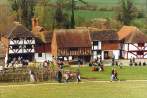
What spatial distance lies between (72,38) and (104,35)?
6.28m

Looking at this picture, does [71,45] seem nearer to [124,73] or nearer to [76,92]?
[124,73]

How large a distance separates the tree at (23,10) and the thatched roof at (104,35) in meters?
20.4

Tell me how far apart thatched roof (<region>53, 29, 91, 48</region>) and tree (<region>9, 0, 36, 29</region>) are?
19.6 m

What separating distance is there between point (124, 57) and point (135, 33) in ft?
15.5

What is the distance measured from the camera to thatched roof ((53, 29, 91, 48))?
79.4 meters

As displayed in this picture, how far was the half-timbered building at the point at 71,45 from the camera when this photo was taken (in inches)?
3115

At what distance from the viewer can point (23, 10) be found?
101m

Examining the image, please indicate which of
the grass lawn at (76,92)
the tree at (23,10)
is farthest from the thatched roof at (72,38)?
the grass lawn at (76,92)

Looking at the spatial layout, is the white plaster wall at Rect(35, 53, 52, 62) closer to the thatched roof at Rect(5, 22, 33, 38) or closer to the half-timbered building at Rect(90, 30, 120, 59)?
the thatched roof at Rect(5, 22, 33, 38)

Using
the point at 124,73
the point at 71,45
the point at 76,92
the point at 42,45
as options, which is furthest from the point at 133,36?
the point at 76,92

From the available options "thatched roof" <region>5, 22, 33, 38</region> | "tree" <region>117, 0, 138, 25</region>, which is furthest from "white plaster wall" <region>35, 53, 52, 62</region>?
"tree" <region>117, 0, 138, 25</region>

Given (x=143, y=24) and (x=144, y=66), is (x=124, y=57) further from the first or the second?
(x=143, y=24)

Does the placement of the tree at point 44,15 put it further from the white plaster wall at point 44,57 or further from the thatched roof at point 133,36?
the thatched roof at point 133,36

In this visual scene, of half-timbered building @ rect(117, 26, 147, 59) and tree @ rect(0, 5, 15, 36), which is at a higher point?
tree @ rect(0, 5, 15, 36)
